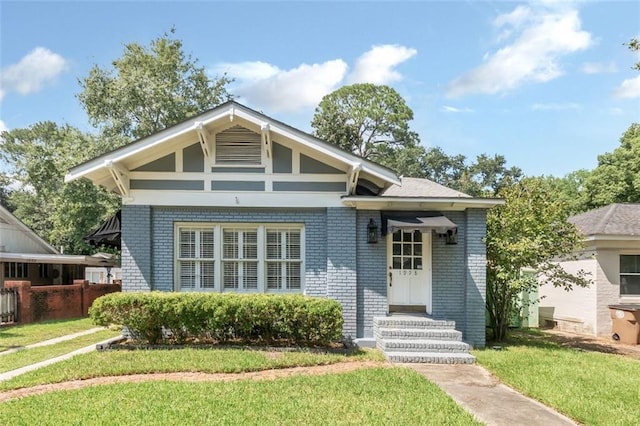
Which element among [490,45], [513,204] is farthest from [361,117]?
[513,204]

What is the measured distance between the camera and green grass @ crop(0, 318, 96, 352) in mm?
10953

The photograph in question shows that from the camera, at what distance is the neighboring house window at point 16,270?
18.8m

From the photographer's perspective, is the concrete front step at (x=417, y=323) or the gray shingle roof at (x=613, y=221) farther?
the gray shingle roof at (x=613, y=221)

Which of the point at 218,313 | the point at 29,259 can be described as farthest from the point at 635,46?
the point at 29,259

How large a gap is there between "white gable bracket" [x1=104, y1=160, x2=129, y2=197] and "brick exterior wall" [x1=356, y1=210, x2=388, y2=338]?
17.6ft

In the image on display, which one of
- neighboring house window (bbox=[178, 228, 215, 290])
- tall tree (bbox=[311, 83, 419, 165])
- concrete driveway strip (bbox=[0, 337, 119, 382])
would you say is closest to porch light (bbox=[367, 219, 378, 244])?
neighboring house window (bbox=[178, 228, 215, 290])

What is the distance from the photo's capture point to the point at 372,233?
33.6 feet

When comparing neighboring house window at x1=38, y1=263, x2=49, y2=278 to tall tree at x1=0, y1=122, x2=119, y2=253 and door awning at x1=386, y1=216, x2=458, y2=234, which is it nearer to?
tall tree at x1=0, y1=122, x2=119, y2=253

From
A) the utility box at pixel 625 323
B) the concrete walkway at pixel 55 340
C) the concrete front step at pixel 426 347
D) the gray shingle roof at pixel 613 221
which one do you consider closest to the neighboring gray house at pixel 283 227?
the concrete front step at pixel 426 347

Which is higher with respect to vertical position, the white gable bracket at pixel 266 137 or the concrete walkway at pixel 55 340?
the white gable bracket at pixel 266 137

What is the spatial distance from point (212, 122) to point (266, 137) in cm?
124

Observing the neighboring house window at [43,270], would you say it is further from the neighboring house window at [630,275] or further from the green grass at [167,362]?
the neighboring house window at [630,275]

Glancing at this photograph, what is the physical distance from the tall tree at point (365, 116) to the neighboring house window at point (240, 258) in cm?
3282

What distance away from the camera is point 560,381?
7.27 metres
